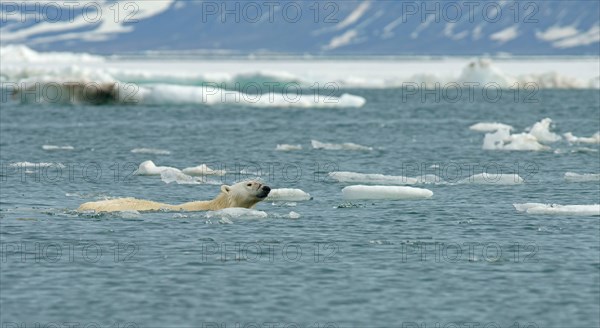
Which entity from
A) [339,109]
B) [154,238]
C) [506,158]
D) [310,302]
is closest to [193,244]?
[154,238]

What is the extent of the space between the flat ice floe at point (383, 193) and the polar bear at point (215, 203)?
10.2ft

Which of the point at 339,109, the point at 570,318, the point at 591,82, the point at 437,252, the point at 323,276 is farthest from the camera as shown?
the point at 591,82

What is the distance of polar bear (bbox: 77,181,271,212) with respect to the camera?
24516mm

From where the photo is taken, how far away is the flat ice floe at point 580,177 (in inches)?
1265

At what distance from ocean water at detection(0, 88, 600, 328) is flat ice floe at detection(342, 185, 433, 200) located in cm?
23

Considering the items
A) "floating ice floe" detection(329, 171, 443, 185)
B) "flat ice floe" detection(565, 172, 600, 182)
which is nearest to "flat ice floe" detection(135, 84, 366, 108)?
"floating ice floe" detection(329, 171, 443, 185)

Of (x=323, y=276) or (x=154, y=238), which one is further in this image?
(x=154, y=238)

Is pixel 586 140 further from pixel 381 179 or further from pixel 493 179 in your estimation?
pixel 381 179

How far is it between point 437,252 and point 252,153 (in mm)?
23181

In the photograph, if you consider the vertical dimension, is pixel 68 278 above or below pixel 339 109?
below

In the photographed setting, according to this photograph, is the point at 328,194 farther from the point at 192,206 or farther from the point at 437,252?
the point at 437,252

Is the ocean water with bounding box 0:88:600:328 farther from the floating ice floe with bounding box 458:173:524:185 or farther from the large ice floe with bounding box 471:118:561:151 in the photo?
the large ice floe with bounding box 471:118:561:151

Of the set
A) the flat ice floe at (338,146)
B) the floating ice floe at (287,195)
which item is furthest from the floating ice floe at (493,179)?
the flat ice floe at (338,146)

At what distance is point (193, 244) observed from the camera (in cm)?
2131
